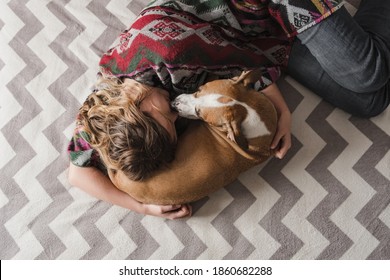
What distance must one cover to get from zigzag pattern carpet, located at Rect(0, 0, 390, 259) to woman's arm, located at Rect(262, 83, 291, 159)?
0.07 m

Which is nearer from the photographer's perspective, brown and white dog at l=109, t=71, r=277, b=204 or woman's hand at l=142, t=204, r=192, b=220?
brown and white dog at l=109, t=71, r=277, b=204

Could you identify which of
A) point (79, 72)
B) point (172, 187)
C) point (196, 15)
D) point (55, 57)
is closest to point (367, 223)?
point (172, 187)

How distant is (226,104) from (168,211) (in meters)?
0.39

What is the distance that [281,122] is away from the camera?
3.76 ft

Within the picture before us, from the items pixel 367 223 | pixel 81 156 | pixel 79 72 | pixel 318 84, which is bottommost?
pixel 367 223

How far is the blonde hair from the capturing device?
991 mm

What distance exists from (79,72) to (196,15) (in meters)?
0.49

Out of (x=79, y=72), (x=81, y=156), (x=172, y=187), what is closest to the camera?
(x=172, y=187)

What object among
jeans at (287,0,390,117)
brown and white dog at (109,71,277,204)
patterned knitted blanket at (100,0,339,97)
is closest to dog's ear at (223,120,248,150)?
brown and white dog at (109,71,277,204)

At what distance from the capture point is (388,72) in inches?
44.1

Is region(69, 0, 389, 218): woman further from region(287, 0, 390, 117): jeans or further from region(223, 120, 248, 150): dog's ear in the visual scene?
region(223, 120, 248, 150): dog's ear

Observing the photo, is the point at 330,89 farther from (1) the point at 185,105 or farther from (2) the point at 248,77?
(1) the point at 185,105

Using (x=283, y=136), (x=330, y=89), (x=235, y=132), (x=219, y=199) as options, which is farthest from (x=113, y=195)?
(x=330, y=89)
